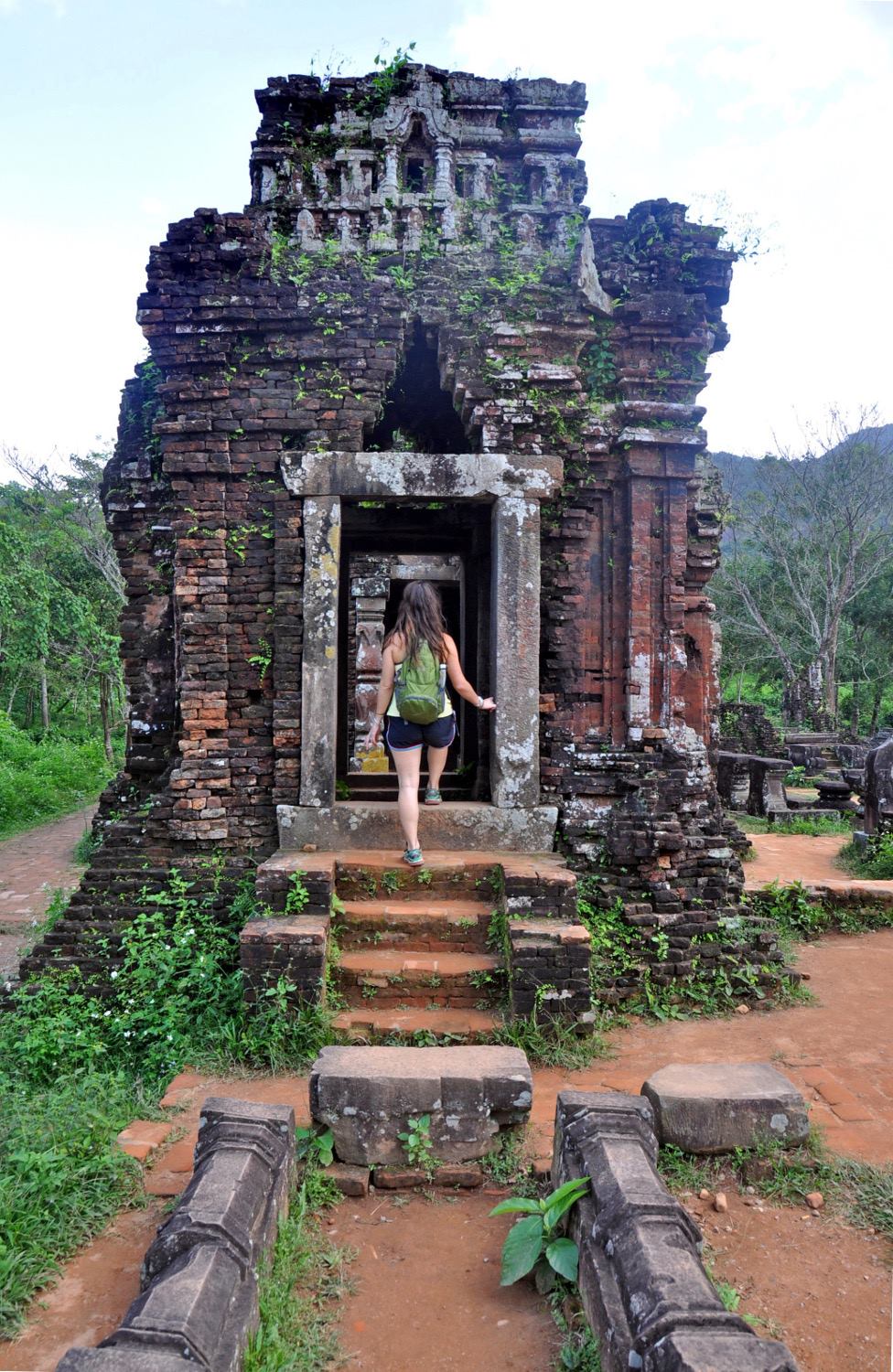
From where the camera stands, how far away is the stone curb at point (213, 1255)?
2.16 m

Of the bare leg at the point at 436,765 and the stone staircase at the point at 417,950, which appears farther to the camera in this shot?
the bare leg at the point at 436,765

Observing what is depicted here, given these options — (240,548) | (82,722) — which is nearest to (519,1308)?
(240,548)

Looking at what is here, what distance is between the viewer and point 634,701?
6.33m

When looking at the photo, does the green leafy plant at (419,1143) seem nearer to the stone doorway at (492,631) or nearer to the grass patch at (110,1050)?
the grass patch at (110,1050)

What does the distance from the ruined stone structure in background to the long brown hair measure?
1.92 feet

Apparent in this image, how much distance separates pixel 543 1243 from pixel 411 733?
3223 mm

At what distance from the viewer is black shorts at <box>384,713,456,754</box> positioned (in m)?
5.70

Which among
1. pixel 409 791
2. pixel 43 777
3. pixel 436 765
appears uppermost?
pixel 436 765

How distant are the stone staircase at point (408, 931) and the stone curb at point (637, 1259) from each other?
4.93 ft

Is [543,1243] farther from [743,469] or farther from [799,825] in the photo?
[743,469]

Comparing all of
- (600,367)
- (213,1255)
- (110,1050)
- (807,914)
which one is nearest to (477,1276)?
(213,1255)

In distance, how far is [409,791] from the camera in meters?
5.53

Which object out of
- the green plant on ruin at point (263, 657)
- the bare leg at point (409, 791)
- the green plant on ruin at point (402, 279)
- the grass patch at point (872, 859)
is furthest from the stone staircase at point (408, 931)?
the grass patch at point (872, 859)

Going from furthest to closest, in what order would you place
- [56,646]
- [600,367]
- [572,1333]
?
1. [56,646]
2. [600,367]
3. [572,1333]
